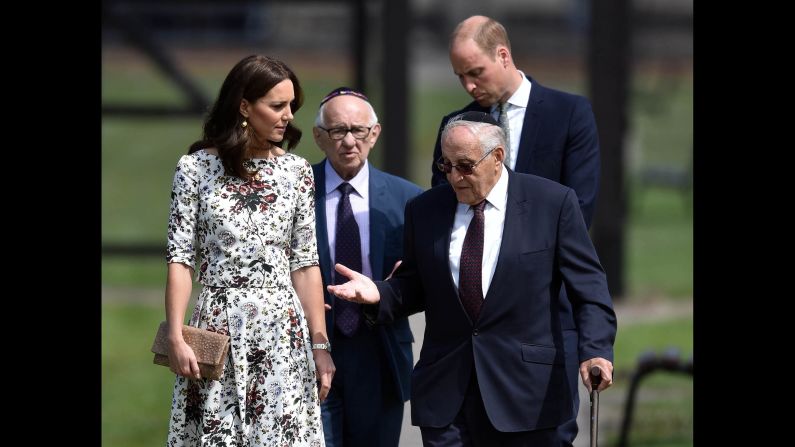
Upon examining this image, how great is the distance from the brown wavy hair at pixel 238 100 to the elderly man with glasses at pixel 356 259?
0.61 meters

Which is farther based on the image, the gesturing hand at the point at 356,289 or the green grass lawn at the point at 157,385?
the green grass lawn at the point at 157,385

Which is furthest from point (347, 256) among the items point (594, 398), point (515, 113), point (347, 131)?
point (594, 398)

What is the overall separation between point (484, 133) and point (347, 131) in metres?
0.74

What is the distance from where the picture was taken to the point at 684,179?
71.8ft

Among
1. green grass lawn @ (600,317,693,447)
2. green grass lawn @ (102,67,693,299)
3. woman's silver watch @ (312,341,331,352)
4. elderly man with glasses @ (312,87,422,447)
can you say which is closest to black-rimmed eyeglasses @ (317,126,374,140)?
elderly man with glasses @ (312,87,422,447)

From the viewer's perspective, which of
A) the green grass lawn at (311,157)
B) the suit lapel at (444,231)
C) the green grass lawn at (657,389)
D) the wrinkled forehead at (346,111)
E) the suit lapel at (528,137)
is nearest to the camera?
the suit lapel at (444,231)

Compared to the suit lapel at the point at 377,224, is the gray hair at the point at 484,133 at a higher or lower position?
higher

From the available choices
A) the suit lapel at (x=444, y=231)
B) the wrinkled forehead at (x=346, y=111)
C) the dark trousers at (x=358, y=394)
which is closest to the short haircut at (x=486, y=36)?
the wrinkled forehead at (x=346, y=111)

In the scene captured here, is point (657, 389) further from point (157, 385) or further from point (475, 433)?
point (475, 433)

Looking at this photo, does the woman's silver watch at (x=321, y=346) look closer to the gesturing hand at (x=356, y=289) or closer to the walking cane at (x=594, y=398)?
the gesturing hand at (x=356, y=289)

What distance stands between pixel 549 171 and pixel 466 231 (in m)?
0.66

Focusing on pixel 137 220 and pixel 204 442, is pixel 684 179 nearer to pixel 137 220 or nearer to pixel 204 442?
pixel 137 220

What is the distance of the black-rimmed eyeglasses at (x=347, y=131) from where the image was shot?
5.37m

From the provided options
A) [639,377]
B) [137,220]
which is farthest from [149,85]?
[639,377]
